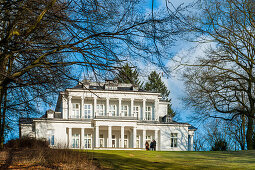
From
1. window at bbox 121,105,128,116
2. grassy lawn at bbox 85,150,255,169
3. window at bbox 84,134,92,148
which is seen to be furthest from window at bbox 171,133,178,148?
grassy lawn at bbox 85,150,255,169

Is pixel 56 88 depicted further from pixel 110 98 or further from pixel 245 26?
pixel 110 98

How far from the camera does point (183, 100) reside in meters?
26.4

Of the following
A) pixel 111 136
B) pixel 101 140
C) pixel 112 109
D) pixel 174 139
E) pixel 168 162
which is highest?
pixel 112 109

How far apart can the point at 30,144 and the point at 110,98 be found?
107ft

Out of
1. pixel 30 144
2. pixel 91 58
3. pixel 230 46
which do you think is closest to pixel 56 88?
pixel 91 58

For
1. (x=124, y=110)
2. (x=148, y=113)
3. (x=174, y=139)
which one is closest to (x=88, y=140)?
(x=124, y=110)

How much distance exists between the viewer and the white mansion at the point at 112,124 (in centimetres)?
4719

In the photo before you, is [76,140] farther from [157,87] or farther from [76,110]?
[157,87]

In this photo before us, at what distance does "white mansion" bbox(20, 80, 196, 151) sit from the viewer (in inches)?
1858

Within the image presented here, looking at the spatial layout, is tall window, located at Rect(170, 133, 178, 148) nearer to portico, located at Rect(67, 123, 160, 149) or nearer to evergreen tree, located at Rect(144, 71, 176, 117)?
portico, located at Rect(67, 123, 160, 149)

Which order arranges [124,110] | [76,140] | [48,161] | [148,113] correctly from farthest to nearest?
[148,113] < [124,110] < [76,140] < [48,161]

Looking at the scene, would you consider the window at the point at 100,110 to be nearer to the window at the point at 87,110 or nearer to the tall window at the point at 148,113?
the window at the point at 87,110

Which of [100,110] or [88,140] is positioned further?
[100,110]

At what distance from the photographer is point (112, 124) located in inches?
1868
